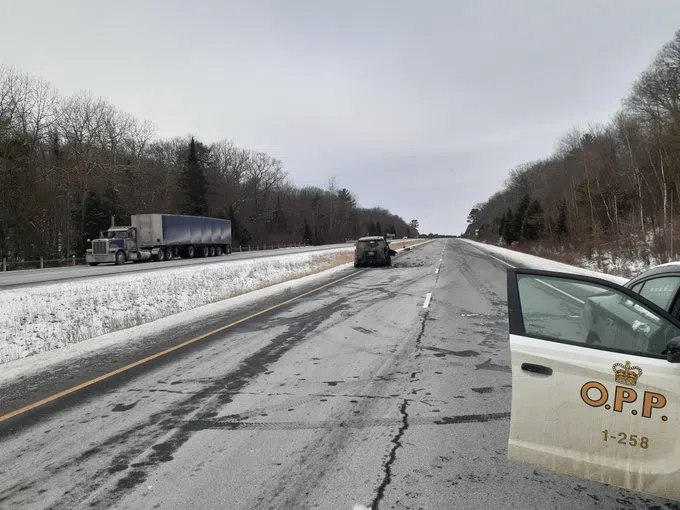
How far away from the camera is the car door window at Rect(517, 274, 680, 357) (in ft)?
9.73

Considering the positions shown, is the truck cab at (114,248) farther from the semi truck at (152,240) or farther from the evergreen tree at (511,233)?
the evergreen tree at (511,233)

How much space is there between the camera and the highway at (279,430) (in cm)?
319

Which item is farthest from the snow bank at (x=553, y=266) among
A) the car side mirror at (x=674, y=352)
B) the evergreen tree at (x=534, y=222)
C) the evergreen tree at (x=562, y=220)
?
the evergreen tree at (x=534, y=222)

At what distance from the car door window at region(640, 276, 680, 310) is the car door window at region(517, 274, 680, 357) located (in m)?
0.76

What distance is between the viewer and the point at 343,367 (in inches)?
254

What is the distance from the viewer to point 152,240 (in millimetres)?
38344

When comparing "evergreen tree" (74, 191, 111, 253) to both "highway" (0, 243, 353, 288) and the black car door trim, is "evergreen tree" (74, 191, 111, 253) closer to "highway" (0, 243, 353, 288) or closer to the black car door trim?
"highway" (0, 243, 353, 288)

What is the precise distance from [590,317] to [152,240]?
1533 inches

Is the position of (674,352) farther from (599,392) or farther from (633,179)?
(633,179)

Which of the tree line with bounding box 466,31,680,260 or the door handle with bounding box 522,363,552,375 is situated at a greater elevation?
the tree line with bounding box 466,31,680,260

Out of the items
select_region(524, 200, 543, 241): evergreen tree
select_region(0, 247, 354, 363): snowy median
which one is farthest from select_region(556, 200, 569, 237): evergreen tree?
select_region(0, 247, 354, 363): snowy median

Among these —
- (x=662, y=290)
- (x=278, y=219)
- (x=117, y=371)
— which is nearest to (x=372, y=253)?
(x=117, y=371)

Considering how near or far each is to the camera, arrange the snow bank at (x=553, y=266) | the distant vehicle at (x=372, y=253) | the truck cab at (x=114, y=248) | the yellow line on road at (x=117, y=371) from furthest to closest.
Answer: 1. the truck cab at (x=114, y=248)
2. the distant vehicle at (x=372, y=253)
3. the snow bank at (x=553, y=266)
4. the yellow line on road at (x=117, y=371)

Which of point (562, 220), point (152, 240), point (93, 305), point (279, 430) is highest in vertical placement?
point (562, 220)
